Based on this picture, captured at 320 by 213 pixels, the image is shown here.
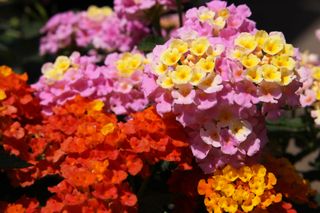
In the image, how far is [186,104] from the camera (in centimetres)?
131

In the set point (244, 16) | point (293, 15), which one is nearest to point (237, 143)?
point (244, 16)

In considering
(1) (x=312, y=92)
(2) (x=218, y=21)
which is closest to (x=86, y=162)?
(2) (x=218, y=21)

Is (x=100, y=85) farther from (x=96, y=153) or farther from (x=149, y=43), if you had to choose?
(x=96, y=153)

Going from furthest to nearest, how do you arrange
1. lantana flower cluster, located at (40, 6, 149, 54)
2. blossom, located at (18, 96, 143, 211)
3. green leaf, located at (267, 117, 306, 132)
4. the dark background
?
the dark background < lantana flower cluster, located at (40, 6, 149, 54) < green leaf, located at (267, 117, 306, 132) < blossom, located at (18, 96, 143, 211)

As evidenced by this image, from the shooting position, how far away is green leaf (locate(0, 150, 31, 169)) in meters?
1.36

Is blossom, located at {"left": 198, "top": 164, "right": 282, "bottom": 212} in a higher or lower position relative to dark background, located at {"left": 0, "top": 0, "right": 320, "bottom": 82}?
higher

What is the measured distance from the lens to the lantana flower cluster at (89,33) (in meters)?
2.14

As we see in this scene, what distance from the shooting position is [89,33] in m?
2.28

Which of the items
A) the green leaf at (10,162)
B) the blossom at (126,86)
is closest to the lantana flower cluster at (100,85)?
the blossom at (126,86)

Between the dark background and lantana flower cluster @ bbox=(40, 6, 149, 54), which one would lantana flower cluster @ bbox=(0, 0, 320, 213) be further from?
lantana flower cluster @ bbox=(40, 6, 149, 54)

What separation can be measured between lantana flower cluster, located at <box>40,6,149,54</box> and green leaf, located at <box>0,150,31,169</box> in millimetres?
808

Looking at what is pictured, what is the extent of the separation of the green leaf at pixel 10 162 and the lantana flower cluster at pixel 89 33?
808 mm

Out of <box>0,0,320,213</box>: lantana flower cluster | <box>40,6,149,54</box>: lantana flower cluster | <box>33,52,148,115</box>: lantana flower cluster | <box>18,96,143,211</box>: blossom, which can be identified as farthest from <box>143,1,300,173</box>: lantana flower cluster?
<box>40,6,149,54</box>: lantana flower cluster

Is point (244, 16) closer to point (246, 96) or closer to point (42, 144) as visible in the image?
point (246, 96)
